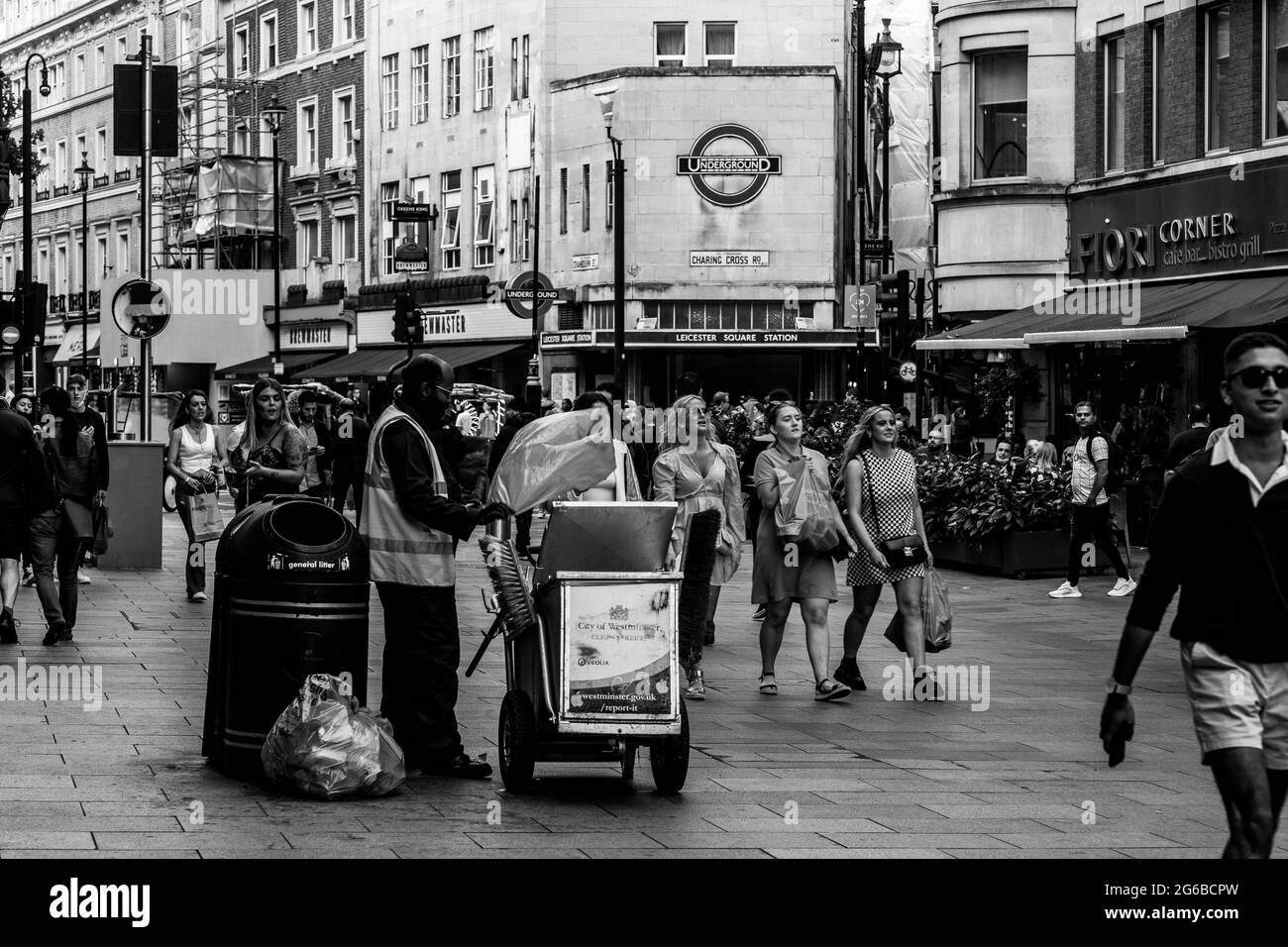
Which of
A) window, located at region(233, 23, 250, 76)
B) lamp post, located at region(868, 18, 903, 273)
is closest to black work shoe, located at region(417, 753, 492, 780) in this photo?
lamp post, located at region(868, 18, 903, 273)

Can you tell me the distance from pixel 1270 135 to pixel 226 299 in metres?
38.0

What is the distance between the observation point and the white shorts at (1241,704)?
5.61m

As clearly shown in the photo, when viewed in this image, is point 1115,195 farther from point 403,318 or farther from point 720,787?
point 720,787

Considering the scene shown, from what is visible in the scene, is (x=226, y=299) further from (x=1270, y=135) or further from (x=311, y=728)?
(x=311, y=728)

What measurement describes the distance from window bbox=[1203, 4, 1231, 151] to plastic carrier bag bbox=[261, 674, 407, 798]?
18.2 m

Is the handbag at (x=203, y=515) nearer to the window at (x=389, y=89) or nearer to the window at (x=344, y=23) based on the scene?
the window at (x=389, y=89)

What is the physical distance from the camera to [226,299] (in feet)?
186

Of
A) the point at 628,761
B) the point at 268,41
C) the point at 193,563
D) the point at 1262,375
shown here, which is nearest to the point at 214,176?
the point at 268,41

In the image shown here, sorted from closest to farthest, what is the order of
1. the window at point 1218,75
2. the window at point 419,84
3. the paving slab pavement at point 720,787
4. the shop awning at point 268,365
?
1. the paving slab pavement at point 720,787
2. the window at point 1218,75
3. the window at point 419,84
4. the shop awning at point 268,365

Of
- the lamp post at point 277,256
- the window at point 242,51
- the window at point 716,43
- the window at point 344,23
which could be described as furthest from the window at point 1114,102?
the window at point 242,51

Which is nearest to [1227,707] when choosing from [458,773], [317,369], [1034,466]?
[458,773]

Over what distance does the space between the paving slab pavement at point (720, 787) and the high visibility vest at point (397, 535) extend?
0.93 meters

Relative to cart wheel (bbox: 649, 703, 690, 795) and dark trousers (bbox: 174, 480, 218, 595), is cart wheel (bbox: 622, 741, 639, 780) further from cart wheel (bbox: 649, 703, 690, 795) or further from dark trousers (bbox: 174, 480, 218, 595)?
dark trousers (bbox: 174, 480, 218, 595)

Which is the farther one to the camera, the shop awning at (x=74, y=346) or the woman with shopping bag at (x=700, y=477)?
the shop awning at (x=74, y=346)
